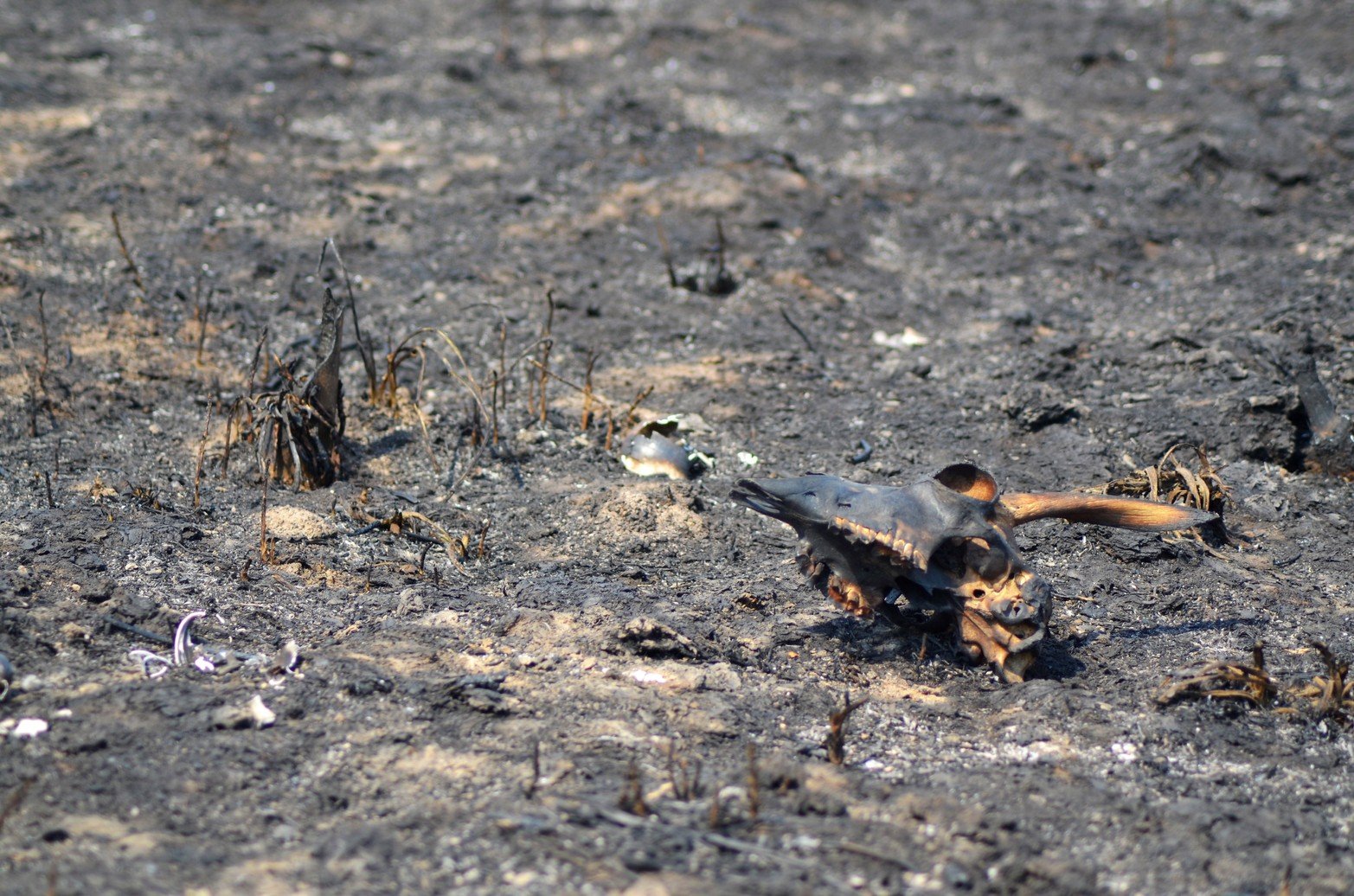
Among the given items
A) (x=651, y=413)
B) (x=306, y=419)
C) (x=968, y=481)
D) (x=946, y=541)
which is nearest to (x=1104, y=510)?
(x=968, y=481)

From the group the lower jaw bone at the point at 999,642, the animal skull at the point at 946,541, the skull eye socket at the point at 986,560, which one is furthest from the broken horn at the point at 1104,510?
the lower jaw bone at the point at 999,642

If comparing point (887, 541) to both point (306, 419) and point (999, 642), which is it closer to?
point (999, 642)

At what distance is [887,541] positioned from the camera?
290 cm

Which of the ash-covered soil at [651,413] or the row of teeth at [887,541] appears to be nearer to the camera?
the ash-covered soil at [651,413]

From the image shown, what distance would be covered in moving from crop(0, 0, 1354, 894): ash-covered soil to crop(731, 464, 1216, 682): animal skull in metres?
0.18

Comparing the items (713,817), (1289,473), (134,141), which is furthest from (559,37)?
(713,817)

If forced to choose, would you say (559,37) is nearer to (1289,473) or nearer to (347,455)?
(347,455)

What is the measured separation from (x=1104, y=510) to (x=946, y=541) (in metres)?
0.50

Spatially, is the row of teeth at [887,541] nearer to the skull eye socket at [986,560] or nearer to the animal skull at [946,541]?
the animal skull at [946,541]

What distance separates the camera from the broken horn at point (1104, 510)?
10.1 ft

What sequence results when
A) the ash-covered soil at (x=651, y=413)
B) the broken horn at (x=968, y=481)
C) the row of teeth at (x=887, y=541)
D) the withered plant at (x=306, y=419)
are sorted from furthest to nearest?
1. the withered plant at (x=306, y=419)
2. the broken horn at (x=968, y=481)
3. the row of teeth at (x=887, y=541)
4. the ash-covered soil at (x=651, y=413)

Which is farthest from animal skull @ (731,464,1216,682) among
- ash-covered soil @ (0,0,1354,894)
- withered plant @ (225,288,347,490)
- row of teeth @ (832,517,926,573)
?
withered plant @ (225,288,347,490)

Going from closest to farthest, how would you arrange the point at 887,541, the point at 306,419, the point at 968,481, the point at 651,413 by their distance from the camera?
the point at 887,541
the point at 968,481
the point at 306,419
the point at 651,413

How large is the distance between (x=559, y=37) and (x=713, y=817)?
7472mm
